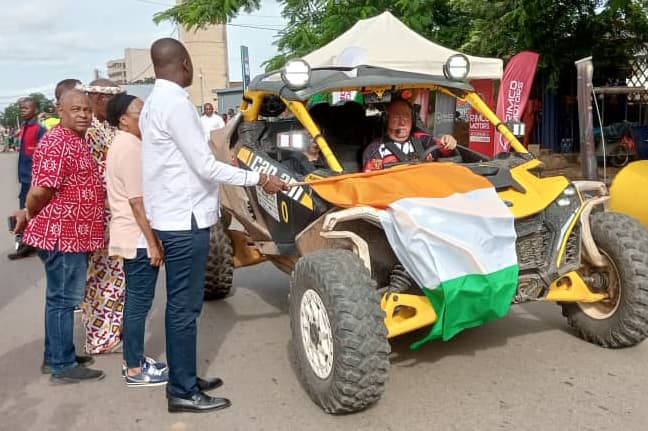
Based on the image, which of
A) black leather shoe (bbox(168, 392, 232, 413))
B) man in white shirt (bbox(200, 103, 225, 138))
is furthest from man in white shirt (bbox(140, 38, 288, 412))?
man in white shirt (bbox(200, 103, 225, 138))

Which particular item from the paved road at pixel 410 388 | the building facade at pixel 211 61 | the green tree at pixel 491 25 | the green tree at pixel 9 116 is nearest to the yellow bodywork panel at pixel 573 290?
the paved road at pixel 410 388

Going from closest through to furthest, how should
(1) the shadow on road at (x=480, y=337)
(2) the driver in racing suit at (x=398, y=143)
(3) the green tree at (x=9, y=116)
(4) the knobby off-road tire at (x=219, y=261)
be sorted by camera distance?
(1) the shadow on road at (x=480, y=337)
(2) the driver in racing suit at (x=398, y=143)
(4) the knobby off-road tire at (x=219, y=261)
(3) the green tree at (x=9, y=116)

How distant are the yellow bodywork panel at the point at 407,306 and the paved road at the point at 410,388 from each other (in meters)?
0.43

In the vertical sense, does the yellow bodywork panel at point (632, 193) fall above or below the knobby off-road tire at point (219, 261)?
above

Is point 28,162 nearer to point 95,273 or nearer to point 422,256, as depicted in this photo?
point 95,273

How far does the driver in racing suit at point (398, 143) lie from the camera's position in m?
5.03

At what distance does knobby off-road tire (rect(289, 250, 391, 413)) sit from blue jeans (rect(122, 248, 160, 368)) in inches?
36.5

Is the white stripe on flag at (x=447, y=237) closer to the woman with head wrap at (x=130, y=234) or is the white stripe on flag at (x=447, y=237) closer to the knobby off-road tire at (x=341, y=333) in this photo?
the knobby off-road tire at (x=341, y=333)

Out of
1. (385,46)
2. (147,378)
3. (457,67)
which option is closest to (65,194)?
(147,378)

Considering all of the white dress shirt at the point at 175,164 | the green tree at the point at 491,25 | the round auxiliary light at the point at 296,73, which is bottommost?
the white dress shirt at the point at 175,164

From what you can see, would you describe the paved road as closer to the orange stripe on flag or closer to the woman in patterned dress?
the woman in patterned dress

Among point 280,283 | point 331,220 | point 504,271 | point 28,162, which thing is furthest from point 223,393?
point 28,162

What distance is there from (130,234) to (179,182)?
31.4 inches

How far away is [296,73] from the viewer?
448 centimetres
